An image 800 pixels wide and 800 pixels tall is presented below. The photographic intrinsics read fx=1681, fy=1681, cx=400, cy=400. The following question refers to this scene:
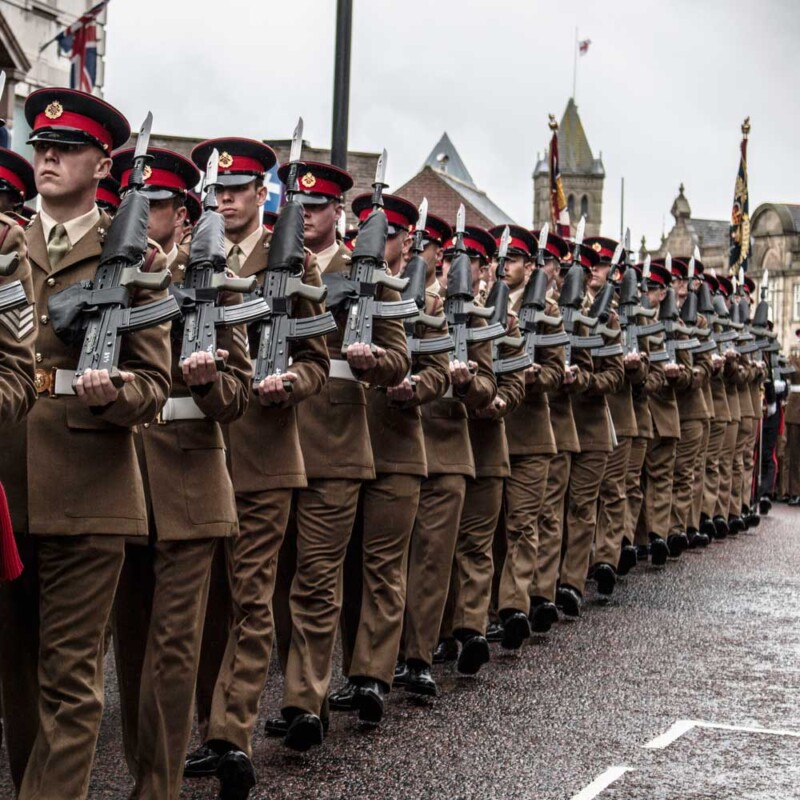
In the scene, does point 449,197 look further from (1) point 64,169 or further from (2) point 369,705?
(1) point 64,169

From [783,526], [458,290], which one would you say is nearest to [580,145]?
[783,526]

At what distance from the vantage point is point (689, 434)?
48.8 feet

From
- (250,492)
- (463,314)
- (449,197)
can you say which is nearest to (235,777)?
(250,492)

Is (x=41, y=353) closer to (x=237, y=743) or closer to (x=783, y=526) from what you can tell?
(x=237, y=743)

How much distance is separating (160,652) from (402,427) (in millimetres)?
2603

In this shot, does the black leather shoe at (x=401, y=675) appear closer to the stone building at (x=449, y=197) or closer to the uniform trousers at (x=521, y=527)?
the uniform trousers at (x=521, y=527)

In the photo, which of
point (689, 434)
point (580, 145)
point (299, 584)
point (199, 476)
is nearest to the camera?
point (199, 476)

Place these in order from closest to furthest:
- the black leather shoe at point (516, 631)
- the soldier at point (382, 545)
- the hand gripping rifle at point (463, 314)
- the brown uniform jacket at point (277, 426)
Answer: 1. the brown uniform jacket at point (277, 426)
2. the soldier at point (382, 545)
3. the hand gripping rifle at point (463, 314)
4. the black leather shoe at point (516, 631)

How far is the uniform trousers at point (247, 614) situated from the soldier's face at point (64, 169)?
5.58 ft

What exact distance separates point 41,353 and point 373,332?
8.22 feet

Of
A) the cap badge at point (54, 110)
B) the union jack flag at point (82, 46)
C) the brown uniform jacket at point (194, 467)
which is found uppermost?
the union jack flag at point (82, 46)

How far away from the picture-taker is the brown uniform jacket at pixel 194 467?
5535 millimetres

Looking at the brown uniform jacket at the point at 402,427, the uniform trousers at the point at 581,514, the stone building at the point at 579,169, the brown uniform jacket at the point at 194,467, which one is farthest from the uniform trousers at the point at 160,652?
the stone building at the point at 579,169

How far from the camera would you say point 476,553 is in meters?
8.96
